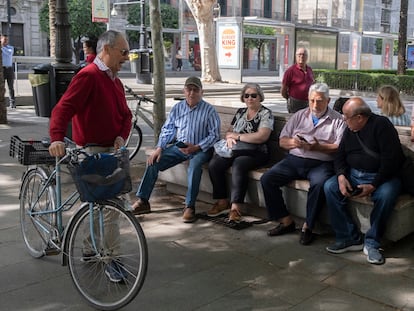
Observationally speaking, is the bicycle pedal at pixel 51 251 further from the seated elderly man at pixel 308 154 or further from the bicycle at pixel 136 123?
the bicycle at pixel 136 123

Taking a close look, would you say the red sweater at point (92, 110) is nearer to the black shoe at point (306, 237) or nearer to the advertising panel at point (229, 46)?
the black shoe at point (306, 237)

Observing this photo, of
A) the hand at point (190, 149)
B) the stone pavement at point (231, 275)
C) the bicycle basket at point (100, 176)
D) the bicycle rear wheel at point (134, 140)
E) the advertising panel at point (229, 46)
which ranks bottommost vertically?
the stone pavement at point (231, 275)

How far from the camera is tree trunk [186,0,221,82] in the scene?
2548 centimetres

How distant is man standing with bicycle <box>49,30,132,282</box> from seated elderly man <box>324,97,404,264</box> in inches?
71.8

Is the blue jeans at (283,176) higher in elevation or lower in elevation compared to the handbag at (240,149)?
lower

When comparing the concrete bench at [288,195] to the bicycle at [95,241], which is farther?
the concrete bench at [288,195]

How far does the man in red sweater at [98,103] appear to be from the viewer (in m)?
3.49

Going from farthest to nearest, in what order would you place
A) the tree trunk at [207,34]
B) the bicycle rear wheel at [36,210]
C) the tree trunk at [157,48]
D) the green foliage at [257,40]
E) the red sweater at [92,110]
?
1. the green foliage at [257,40]
2. the tree trunk at [207,34]
3. the tree trunk at [157,48]
4. the bicycle rear wheel at [36,210]
5. the red sweater at [92,110]

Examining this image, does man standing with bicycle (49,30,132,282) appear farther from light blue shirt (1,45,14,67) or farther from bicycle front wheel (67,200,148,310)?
light blue shirt (1,45,14,67)

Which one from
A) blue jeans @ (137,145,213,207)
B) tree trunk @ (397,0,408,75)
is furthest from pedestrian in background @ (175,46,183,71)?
blue jeans @ (137,145,213,207)

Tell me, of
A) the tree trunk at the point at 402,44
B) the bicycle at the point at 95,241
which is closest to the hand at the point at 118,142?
the bicycle at the point at 95,241

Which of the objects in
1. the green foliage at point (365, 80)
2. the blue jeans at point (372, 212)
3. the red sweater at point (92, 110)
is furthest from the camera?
the green foliage at point (365, 80)

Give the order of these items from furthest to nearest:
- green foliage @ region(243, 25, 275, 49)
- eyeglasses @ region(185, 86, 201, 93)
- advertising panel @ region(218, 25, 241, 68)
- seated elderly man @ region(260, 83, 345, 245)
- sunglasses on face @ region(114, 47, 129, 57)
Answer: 1. green foliage @ region(243, 25, 275, 49)
2. advertising panel @ region(218, 25, 241, 68)
3. eyeglasses @ region(185, 86, 201, 93)
4. seated elderly man @ region(260, 83, 345, 245)
5. sunglasses on face @ region(114, 47, 129, 57)

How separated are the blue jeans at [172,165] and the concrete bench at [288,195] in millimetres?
218
